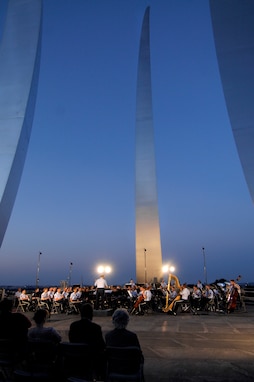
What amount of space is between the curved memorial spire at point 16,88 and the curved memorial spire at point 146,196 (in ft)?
28.7

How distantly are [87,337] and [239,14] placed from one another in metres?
12.4

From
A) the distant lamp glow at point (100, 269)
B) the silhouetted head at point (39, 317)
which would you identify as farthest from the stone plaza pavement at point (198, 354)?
the distant lamp glow at point (100, 269)

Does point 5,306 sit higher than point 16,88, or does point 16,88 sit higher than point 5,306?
point 16,88

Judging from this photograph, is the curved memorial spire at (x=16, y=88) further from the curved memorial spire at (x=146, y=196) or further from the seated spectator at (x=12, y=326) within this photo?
the curved memorial spire at (x=146, y=196)

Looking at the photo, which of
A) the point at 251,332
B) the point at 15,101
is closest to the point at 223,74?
the point at 15,101

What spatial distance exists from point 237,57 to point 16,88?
27.9ft

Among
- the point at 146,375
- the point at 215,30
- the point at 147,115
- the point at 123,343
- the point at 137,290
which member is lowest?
the point at 146,375

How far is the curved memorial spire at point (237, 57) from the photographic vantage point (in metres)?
10.2

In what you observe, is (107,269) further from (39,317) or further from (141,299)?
(39,317)

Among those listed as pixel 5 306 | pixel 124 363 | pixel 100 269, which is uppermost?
pixel 100 269

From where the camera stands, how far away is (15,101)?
11102mm

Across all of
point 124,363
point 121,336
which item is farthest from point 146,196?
point 124,363

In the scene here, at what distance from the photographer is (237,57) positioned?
10.8 m

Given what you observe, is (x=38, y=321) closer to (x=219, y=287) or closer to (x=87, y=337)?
(x=87, y=337)
